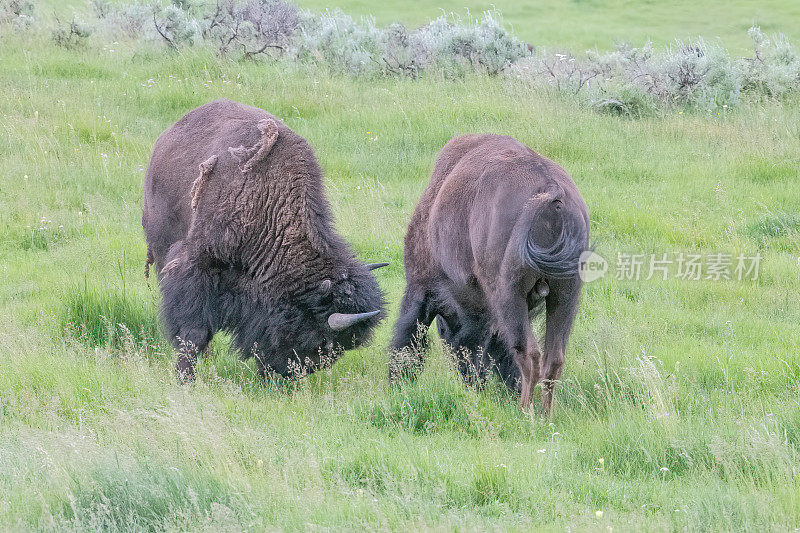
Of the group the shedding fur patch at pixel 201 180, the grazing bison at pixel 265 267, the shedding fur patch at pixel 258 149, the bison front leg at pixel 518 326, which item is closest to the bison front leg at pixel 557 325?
the bison front leg at pixel 518 326

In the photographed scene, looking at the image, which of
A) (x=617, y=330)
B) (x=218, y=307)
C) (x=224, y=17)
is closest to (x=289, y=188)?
(x=218, y=307)

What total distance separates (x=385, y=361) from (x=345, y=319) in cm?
87

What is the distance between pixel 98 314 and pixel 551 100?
317 inches

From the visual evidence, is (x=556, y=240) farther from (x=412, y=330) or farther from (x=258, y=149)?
(x=258, y=149)

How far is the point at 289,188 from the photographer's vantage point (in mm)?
6395

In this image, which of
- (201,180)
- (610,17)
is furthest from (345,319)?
(610,17)

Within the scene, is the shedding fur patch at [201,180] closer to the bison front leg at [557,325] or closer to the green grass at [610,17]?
the bison front leg at [557,325]

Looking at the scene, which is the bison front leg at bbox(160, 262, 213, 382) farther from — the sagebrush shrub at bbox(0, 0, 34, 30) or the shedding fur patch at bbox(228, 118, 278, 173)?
the sagebrush shrub at bbox(0, 0, 34, 30)

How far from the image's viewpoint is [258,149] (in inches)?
256

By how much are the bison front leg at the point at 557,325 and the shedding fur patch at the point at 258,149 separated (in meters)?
2.43

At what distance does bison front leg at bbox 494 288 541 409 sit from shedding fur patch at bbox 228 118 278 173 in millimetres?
2233

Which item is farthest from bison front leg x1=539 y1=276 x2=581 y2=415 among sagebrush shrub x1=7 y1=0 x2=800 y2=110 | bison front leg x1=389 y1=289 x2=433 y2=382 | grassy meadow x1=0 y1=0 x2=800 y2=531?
sagebrush shrub x1=7 y1=0 x2=800 y2=110

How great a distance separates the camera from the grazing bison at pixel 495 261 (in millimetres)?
4918

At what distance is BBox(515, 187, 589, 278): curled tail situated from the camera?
475 cm
